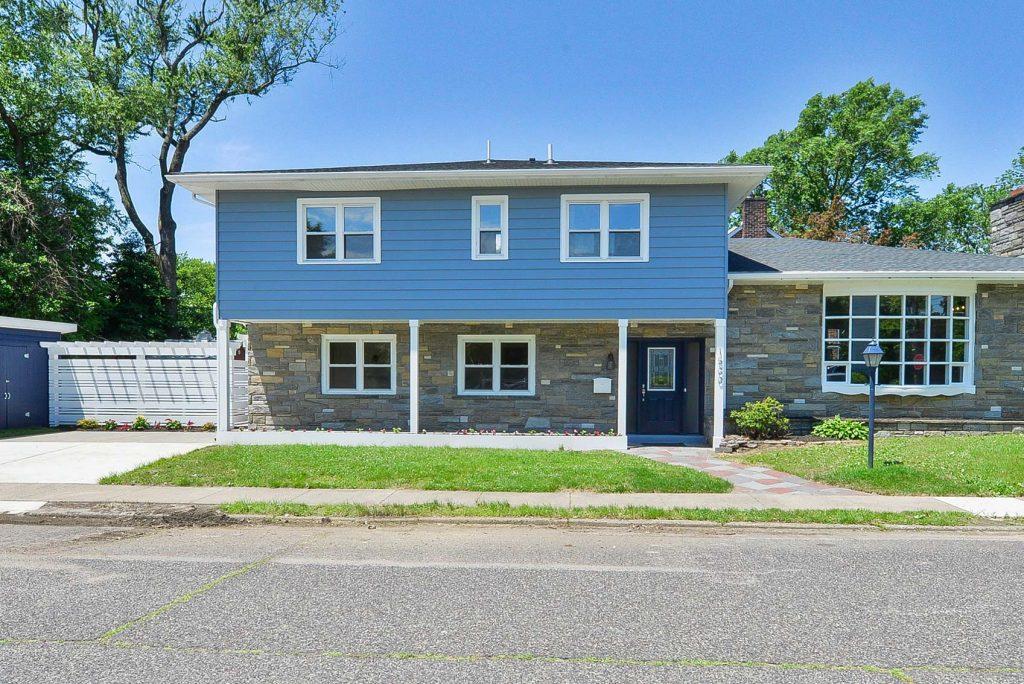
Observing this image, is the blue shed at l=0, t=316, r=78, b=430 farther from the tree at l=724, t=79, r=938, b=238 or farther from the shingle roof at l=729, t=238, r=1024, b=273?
the tree at l=724, t=79, r=938, b=238

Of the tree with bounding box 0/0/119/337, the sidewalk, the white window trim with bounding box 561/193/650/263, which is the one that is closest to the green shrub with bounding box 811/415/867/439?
the sidewalk

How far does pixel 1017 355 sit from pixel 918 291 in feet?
8.20

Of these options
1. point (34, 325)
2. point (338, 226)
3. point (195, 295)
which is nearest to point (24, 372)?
point (34, 325)

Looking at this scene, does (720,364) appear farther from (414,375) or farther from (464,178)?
(464,178)

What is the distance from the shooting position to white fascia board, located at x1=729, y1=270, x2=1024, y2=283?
13.1 metres

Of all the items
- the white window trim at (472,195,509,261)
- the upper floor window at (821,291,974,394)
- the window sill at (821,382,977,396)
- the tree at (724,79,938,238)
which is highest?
the tree at (724,79,938,238)

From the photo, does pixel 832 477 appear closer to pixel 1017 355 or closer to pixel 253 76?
pixel 1017 355

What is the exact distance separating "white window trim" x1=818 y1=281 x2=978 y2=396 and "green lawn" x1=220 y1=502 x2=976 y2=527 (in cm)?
617

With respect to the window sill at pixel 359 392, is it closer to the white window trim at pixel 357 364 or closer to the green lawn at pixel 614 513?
the white window trim at pixel 357 364

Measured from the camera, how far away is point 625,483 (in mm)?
9305

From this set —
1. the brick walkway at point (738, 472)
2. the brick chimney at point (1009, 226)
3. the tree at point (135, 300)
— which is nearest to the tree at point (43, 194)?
the tree at point (135, 300)

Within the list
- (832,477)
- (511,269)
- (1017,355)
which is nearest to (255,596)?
(832,477)

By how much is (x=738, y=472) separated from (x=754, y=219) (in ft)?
34.5

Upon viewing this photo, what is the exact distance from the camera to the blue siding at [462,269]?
42.5ft
